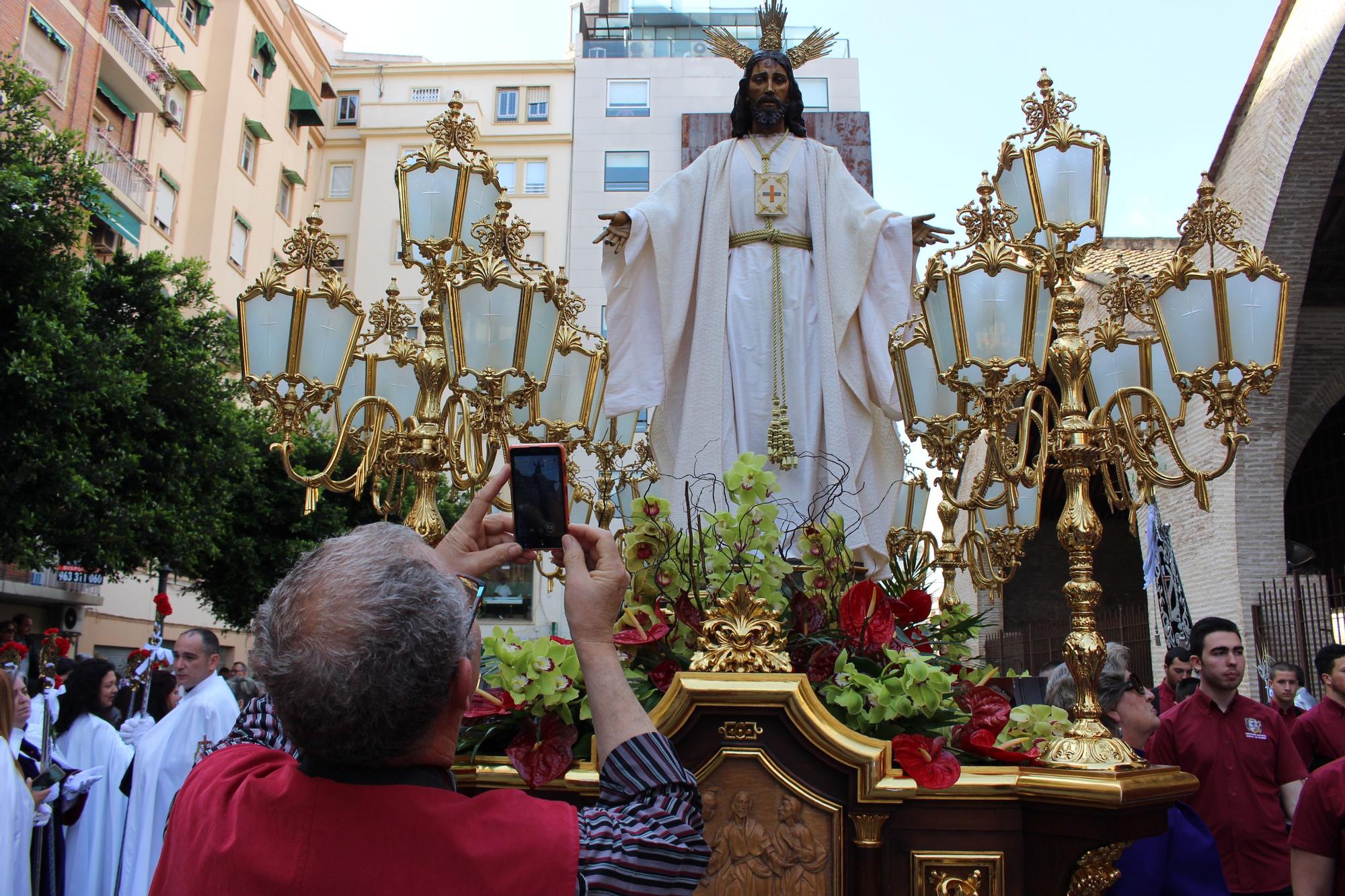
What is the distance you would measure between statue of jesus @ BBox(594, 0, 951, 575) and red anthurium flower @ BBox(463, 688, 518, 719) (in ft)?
6.50

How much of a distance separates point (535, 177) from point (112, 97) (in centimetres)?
1439

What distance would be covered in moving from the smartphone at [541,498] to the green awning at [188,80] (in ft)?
91.6

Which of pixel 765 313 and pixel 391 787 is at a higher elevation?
pixel 765 313

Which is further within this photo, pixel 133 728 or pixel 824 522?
pixel 133 728

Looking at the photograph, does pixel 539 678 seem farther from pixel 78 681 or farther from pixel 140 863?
pixel 78 681

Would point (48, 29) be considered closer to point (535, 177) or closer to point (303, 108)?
point (303, 108)

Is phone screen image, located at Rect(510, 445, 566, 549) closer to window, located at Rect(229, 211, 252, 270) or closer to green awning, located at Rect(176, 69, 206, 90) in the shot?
green awning, located at Rect(176, 69, 206, 90)

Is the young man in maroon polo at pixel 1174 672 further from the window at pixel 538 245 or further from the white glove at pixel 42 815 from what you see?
the window at pixel 538 245

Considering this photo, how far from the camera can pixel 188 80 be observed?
2661cm

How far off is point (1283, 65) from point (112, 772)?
15.3 meters

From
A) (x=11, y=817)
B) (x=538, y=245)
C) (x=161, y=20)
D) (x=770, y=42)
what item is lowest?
(x=11, y=817)

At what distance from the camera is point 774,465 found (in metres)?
4.57

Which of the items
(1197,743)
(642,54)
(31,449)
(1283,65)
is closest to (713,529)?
(1197,743)

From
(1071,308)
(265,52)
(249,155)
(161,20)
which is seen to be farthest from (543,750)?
(265,52)
